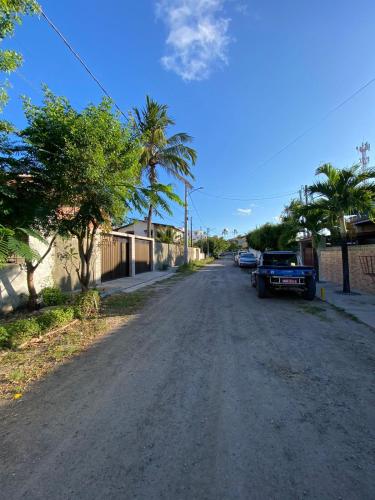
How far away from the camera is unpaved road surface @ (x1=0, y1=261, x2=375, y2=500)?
2.18 meters

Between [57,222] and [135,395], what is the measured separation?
4.88 m

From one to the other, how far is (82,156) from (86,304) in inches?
154

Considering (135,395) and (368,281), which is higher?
(368,281)

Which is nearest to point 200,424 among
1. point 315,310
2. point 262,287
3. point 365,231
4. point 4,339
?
point 4,339

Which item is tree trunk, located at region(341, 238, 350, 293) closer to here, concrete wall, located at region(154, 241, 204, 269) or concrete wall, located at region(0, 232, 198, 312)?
concrete wall, located at region(0, 232, 198, 312)

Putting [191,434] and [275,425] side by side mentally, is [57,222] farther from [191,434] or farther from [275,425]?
[275,425]

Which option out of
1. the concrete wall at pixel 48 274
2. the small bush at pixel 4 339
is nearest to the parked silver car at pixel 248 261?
the concrete wall at pixel 48 274

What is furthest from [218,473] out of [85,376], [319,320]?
[319,320]

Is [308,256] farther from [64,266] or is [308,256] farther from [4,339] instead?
[4,339]

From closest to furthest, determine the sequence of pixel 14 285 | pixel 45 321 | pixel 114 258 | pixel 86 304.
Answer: pixel 45 321 → pixel 86 304 → pixel 14 285 → pixel 114 258

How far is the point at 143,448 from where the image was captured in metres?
2.58

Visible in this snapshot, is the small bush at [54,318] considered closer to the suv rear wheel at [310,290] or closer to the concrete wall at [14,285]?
the concrete wall at [14,285]

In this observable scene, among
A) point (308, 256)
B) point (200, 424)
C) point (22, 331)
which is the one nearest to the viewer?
point (200, 424)

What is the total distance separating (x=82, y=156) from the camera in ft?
19.4
